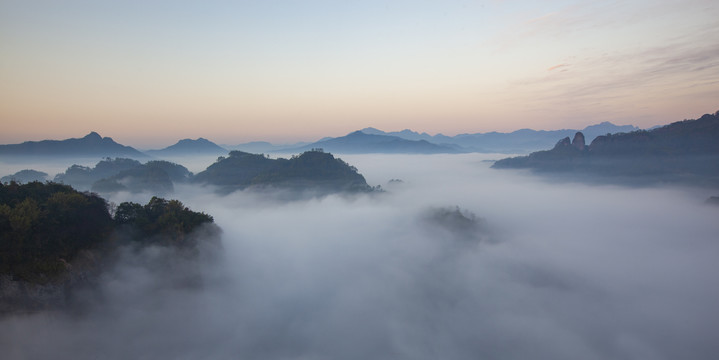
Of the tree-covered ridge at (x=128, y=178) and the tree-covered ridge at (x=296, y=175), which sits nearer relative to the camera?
the tree-covered ridge at (x=128, y=178)

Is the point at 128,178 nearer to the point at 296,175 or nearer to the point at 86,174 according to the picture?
the point at 86,174

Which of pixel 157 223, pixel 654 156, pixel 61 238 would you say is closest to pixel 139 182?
pixel 157 223

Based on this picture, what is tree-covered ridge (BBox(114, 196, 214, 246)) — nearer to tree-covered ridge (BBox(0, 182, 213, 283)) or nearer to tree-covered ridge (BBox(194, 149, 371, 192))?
tree-covered ridge (BBox(0, 182, 213, 283))

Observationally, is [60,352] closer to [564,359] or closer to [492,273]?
[564,359]

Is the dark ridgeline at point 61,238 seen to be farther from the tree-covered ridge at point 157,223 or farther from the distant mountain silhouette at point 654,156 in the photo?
the distant mountain silhouette at point 654,156

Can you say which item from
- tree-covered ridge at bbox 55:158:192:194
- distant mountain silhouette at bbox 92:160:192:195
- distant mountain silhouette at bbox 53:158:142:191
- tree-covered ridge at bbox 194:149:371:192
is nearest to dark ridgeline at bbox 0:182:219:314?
tree-covered ridge at bbox 194:149:371:192

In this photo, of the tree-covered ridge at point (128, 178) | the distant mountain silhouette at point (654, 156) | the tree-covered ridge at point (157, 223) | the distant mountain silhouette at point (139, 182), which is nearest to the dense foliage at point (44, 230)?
the tree-covered ridge at point (157, 223)

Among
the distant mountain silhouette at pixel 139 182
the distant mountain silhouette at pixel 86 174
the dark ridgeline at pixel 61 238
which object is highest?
the distant mountain silhouette at pixel 86 174
